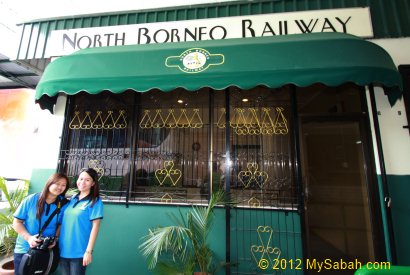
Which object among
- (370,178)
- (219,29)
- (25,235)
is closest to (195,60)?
(219,29)

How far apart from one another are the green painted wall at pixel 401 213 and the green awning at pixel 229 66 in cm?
132

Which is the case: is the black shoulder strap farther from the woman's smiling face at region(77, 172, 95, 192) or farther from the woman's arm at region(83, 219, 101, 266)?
the woman's arm at region(83, 219, 101, 266)

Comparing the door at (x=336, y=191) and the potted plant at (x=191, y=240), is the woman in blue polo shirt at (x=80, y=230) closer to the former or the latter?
the potted plant at (x=191, y=240)

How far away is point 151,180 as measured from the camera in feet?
12.0

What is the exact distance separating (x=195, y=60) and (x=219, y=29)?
132cm

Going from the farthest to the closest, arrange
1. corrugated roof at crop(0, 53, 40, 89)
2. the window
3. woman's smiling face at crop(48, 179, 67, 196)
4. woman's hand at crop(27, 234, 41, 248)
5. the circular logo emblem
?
1. corrugated roof at crop(0, 53, 40, 89)
2. the window
3. the circular logo emblem
4. woman's smiling face at crop(48, 179, 67, 196)
5. woman's hand at crop(27, 234, 41, 248)

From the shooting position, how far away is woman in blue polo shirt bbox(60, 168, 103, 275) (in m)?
2.15

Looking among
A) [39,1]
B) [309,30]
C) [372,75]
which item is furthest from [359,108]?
[39,1]

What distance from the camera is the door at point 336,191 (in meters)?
3.44

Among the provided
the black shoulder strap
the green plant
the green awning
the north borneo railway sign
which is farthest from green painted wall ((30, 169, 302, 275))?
the north borneo railway sign

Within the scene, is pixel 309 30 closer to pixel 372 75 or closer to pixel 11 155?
pixel 372 75

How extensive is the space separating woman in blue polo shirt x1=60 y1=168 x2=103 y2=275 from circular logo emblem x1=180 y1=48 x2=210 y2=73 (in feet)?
5.69

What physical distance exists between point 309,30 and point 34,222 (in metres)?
4.47

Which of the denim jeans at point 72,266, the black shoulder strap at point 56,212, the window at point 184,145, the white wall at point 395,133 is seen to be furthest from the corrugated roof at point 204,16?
the denim jeans at point 72,266
